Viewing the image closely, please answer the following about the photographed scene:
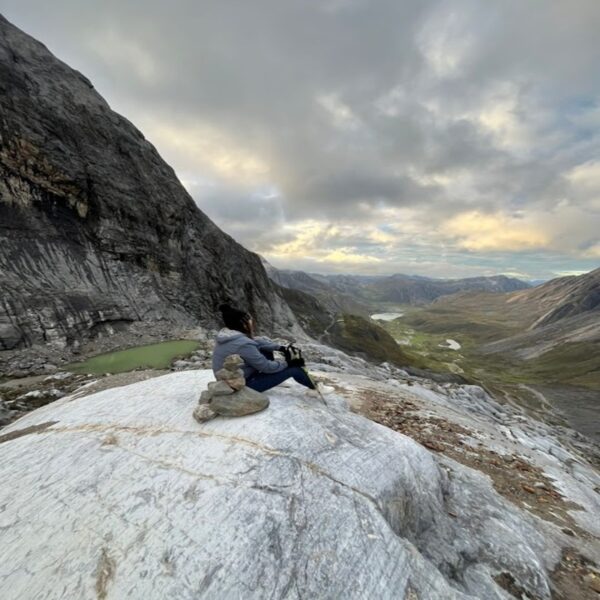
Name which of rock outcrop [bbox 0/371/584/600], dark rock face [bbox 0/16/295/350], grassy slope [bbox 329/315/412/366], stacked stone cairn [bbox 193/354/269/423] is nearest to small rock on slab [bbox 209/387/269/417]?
stacked stone cairn [bbox 193/354/269/423]

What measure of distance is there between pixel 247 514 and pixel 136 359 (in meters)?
30.2

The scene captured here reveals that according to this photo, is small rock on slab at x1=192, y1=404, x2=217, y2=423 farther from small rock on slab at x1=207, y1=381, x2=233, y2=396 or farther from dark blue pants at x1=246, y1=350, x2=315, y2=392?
dark blue pants at x1=246, y1=350, x2=315, y2=392

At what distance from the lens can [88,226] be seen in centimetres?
4612

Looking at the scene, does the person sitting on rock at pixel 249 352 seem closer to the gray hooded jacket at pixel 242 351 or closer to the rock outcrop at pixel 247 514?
the gray hooded jacket at pixel 242 351

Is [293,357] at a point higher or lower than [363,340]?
higher

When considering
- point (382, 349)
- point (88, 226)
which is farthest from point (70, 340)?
point (382, 349)

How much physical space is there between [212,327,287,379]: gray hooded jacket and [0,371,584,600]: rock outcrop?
1.20m

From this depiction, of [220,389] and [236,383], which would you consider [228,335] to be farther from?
[220,389]

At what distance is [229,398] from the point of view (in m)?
9.20

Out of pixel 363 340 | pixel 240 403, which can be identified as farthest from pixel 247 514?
pixel 363 340

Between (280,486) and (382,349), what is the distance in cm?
12605

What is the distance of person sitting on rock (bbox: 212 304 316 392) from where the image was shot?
941 centimetres

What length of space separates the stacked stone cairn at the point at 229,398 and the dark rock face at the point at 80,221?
32614mm

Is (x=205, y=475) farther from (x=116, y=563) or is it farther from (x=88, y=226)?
(x=88, y=226)
